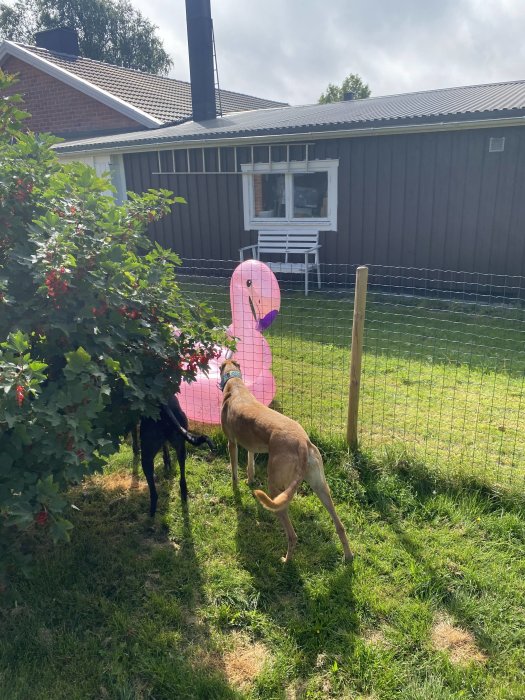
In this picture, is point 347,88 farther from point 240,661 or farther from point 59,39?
point 240,661

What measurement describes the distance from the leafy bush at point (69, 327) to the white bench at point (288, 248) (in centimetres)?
663

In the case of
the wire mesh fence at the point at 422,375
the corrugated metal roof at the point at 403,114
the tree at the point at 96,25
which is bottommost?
the wire mesh fence at the point at 422,375

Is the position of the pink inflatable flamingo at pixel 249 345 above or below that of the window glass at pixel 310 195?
below

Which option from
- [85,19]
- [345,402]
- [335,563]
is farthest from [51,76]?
[85,19]

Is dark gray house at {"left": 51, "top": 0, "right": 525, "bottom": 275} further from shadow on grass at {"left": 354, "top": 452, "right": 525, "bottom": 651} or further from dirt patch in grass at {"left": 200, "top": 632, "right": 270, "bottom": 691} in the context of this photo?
dirt patch in grass at {"left": 200, "top": 632, "right": 270, "bottom": 691}

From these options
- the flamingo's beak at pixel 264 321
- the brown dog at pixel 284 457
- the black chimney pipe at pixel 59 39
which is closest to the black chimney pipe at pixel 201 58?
the black chimney pipe at pixel 59 39

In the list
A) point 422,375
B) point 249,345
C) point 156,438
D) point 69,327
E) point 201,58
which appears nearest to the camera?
A: point 69,327

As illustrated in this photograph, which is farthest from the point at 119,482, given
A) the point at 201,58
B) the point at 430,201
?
the point at 201,58

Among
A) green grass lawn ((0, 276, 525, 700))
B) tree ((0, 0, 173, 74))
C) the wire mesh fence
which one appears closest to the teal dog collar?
green grass lawn ((0, 276, 525, 700))

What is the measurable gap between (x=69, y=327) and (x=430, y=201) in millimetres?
8200

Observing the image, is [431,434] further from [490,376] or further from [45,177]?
[45,177]

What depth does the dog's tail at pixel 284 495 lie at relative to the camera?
8.25 feet

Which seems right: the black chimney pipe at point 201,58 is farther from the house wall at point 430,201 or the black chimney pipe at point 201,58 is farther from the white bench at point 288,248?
the white bench at point 288,248

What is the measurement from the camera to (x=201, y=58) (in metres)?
14.9
